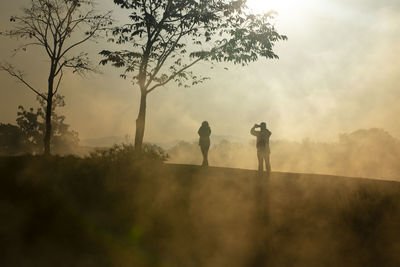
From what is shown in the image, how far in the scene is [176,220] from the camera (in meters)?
12.2

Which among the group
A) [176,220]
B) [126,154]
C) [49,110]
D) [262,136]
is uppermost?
[49,110]

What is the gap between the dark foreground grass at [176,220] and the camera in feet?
35.2

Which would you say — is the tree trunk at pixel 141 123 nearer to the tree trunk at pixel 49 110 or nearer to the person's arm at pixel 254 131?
the tree trunk at pixel 49 110

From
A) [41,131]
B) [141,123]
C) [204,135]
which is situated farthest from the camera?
[41,131]

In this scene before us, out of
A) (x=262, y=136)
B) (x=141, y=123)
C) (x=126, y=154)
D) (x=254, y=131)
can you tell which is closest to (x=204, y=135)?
(x=254, y=131)

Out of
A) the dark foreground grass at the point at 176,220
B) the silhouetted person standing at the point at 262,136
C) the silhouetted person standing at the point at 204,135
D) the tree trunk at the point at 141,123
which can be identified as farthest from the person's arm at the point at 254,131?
the tree trunk at the point at 141,123

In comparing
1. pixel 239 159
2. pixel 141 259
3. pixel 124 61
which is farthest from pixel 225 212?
pixel 239 159

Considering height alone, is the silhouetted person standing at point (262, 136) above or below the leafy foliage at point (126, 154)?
above

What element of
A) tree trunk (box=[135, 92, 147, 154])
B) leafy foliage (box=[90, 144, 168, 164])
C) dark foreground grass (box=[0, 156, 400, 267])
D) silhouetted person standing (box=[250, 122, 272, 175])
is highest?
tree trunk (box=[135, 92, 147, 154])

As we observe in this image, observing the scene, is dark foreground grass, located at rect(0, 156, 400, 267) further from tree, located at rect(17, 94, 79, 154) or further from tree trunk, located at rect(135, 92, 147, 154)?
tree, located at rect(17, 94, 79, 154)

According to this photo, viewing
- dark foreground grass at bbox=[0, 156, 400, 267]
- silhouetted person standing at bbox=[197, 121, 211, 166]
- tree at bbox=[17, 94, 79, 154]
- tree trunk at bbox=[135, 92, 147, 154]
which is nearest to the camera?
dark foreground grass at bbox=[0, 156, 400, 267]

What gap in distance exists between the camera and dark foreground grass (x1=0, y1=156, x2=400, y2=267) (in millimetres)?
10719

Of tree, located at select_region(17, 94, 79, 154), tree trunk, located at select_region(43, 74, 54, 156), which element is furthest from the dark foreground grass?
tree, located at select_region(17, 94, 79, 154)

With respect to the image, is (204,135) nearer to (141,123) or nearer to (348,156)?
(141,123)
